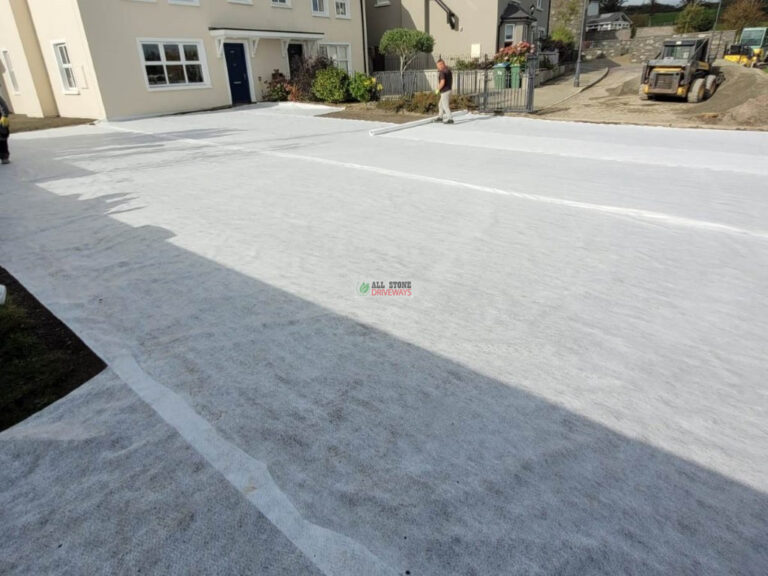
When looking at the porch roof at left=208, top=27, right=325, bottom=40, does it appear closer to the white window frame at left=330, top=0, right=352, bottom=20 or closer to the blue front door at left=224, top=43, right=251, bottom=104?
the blue front door at left=224, top=43, right=251, bottom=104

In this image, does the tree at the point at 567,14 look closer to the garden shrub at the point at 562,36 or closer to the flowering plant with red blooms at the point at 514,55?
the garden shrub at the point at 562,36

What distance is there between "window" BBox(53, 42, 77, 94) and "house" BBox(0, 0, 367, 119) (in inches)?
1.4

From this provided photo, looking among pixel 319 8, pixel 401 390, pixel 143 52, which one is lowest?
pixel 401 390

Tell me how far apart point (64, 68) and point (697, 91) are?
22808mm

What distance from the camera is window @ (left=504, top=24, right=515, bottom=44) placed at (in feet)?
84.1

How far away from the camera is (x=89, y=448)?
2.46 m

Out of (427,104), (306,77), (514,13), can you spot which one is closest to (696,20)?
(514,13)

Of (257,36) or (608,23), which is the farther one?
(608,23)

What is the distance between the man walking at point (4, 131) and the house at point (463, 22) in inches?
858

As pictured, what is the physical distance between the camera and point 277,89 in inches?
809

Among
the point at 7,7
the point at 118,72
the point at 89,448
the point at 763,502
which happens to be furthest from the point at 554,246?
the point at 7,7

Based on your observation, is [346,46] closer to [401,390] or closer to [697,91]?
[697,91]

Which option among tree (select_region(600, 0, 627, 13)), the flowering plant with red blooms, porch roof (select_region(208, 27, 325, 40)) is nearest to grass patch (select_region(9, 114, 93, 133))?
porch roof (select_region(208, 27, 325, 40))

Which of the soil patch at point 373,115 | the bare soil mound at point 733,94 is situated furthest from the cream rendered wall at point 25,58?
the bare soil mound at point 733,94
